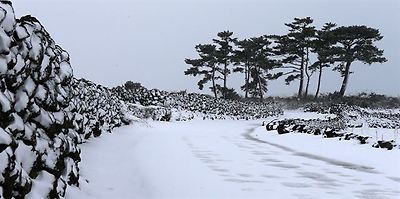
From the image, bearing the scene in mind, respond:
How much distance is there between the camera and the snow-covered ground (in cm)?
610

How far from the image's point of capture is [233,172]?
8062 mm

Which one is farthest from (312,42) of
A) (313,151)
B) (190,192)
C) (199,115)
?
(190,192)

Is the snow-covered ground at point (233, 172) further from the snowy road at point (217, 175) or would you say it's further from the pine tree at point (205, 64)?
the pine tree at point (205, 64)

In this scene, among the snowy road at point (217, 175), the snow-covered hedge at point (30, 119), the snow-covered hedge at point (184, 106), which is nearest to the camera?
the snow-covered hedge at point (30, 119)

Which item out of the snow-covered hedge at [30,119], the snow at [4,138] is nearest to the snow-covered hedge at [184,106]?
A: the snow-covered hedge at [30,119]

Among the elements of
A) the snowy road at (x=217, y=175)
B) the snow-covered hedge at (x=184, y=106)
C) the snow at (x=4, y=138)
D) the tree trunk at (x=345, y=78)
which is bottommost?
the snowy road at (x=217, y=175)

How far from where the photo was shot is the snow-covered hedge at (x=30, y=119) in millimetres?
3346

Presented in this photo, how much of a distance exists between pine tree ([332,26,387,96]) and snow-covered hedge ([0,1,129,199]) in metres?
41.2

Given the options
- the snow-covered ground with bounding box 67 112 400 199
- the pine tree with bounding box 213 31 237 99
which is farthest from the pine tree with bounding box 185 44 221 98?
the snow-covered ground with bounding box 67 112 400 199

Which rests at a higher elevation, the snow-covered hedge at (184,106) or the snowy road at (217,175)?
the snow-covered hedge at (184,106)

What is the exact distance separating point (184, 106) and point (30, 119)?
95.1ft

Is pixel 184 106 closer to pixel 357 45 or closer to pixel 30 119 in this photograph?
pixel 357 45

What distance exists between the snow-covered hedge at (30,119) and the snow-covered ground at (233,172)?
60 centimetres

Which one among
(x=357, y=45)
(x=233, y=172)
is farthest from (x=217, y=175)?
(x=357, y=45)
